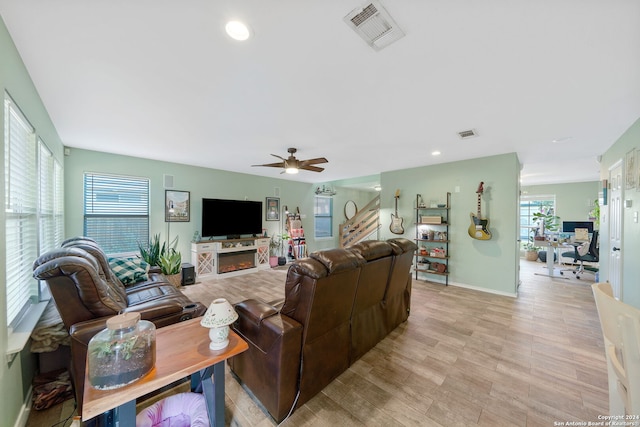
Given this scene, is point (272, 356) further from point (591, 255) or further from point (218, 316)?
point (591, 255)

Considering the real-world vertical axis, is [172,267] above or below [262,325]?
below

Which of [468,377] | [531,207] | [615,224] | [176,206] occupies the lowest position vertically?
Answer: [468,377]

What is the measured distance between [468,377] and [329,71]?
2778 millimetres

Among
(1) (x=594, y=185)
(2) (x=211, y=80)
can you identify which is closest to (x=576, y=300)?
(1) (x=594, y=185)

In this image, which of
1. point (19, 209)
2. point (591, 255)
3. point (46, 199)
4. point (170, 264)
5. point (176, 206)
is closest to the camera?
point (19, 209)

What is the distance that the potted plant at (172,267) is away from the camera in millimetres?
4309

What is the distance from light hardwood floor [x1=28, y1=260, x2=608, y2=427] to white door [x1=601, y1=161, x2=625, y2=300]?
55 centimetres

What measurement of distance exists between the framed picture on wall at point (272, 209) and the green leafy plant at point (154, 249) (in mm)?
2276

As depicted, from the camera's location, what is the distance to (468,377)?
6.79 ft

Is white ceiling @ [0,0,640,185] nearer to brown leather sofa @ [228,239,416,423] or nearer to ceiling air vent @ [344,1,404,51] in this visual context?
ceiling air vent @ [344,1,404,51]

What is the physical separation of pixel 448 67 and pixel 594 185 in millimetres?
8832

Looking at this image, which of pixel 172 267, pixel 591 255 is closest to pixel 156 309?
pixel 172 267

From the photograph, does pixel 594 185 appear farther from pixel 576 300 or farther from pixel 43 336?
pixel 43 336

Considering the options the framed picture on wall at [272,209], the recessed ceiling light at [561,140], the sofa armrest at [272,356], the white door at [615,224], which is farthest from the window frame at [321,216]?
the white door at [615,224]
